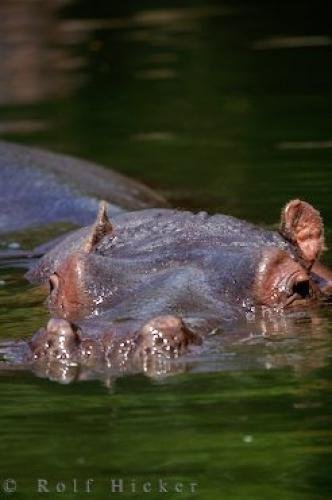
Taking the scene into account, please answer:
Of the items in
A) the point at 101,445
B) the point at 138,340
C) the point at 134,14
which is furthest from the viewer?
the point at 134,14

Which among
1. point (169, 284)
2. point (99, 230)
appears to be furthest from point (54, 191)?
point (169, 284)

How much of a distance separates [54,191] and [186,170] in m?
2.01

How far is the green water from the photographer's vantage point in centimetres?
523

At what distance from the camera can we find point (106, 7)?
77.3ft

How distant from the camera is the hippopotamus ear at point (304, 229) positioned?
7734mm

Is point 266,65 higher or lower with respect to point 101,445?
lower

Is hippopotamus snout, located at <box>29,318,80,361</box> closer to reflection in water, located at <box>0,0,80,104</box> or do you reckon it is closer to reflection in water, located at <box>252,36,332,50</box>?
reflection in water, located at <box>0,0,80,104</box>

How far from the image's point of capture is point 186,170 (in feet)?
40.9

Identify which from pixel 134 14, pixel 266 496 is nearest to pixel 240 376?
pixel 266 496

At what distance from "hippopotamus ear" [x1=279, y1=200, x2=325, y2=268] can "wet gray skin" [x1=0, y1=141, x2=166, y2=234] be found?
8.27ft

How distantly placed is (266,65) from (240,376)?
1164 centimetres

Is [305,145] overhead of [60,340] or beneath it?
beneath

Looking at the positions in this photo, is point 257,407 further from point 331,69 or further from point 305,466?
point 331,69

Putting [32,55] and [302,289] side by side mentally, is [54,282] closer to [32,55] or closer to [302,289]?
[302,289]
